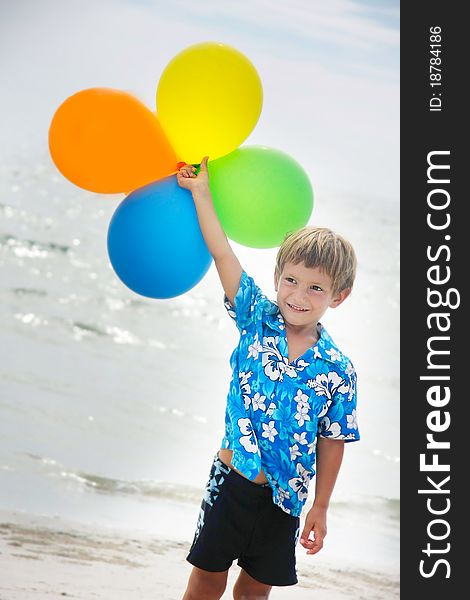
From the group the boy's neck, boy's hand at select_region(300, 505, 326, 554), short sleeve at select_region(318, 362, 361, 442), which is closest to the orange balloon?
the boy's neck

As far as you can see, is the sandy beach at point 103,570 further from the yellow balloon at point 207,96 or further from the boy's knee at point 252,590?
the yellow balloon at point 207,96

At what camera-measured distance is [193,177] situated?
1.68 metres

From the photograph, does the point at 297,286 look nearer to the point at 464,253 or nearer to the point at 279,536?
the point at 279,536

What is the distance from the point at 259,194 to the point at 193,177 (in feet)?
0.43

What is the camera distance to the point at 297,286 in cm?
160

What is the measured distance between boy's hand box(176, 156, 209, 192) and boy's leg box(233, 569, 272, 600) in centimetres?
73

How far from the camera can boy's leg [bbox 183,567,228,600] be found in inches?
65.0

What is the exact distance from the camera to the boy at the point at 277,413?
5.22 feet

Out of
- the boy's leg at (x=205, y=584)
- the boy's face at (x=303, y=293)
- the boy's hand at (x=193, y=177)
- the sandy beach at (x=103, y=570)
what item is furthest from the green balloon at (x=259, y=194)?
the sandy beach at (x=103, y=570)

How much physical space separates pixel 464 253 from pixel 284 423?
0.92 m

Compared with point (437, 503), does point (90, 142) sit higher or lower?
higher

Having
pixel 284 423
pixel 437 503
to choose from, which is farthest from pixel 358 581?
pixel 284 423

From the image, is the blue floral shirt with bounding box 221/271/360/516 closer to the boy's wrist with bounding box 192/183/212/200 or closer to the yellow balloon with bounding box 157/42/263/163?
the boy's wrist with bounding box 192/183/212/200

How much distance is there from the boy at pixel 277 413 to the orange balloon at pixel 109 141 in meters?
0.09
